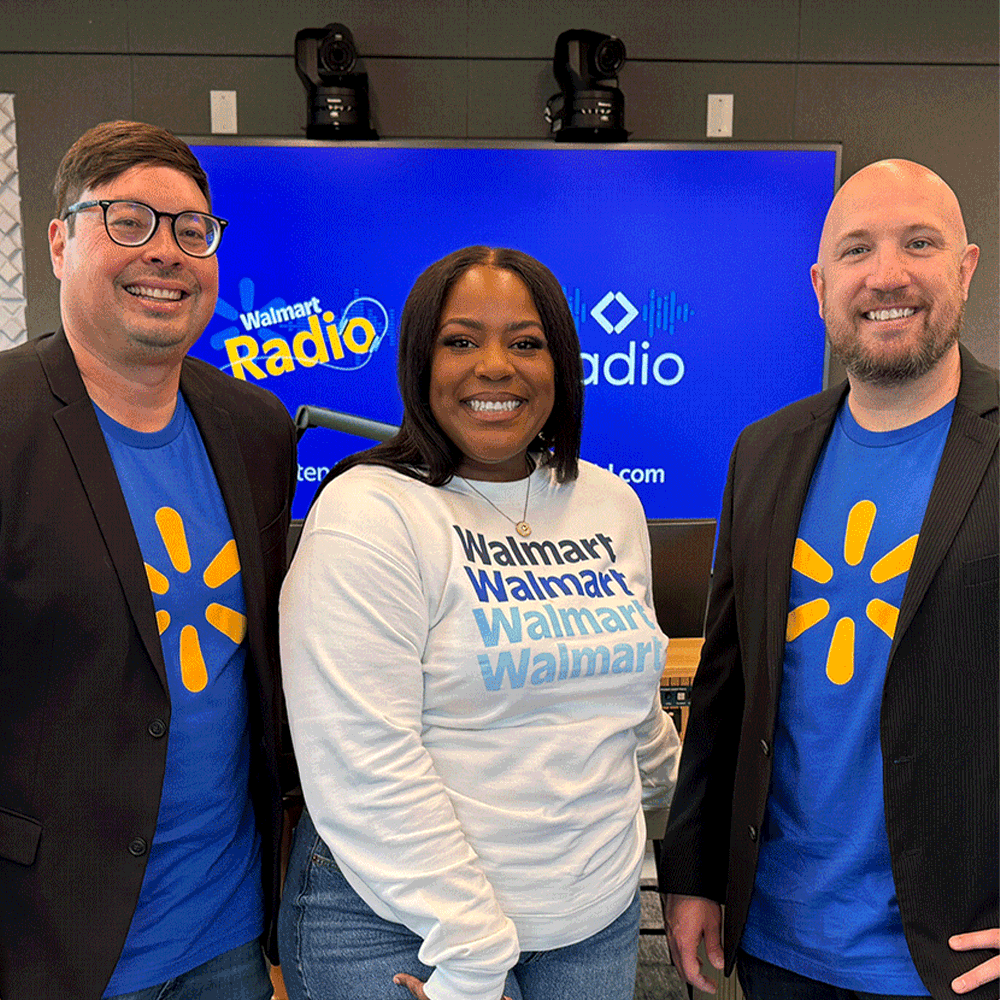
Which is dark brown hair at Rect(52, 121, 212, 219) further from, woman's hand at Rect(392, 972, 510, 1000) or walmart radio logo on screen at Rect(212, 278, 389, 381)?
walmart radio logo on screen at Rect(212, 278, 389, 381)

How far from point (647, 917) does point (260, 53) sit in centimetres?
357

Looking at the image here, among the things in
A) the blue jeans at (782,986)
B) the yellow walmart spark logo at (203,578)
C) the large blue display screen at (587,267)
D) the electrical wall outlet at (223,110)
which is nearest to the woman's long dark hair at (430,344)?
the yellow walmart spark logo at (203,578)

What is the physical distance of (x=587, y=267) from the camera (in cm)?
379

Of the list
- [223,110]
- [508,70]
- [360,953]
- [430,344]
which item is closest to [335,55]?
[223,110]

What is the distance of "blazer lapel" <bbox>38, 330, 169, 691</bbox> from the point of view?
1.35 metres

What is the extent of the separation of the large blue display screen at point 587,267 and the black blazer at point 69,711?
7.95 feet

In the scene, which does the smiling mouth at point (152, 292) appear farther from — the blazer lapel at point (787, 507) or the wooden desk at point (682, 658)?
the wooden desk at point (682, 658)

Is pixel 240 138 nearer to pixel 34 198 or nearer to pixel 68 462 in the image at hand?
pixel 34 198

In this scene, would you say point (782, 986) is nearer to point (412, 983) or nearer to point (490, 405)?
point (412, 983)

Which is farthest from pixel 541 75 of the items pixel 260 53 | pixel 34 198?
pixel 34 198

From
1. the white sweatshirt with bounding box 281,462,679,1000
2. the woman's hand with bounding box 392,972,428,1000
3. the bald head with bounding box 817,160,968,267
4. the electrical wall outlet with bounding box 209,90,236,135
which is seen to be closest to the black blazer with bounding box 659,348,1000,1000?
the bald head with bounding box 817,160,968,267

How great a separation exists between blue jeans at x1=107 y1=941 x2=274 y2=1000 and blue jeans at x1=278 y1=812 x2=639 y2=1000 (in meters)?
0.15

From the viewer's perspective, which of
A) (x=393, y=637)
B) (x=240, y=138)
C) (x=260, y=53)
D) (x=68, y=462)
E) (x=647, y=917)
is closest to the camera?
(x=393, y=637)

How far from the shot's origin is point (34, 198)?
12.9 ft
